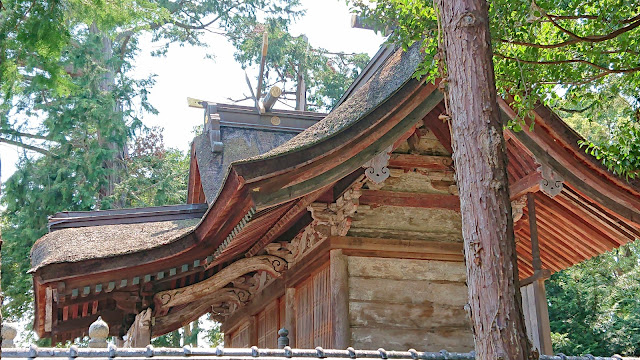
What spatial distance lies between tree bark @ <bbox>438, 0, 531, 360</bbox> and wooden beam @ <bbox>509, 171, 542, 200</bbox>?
303cm

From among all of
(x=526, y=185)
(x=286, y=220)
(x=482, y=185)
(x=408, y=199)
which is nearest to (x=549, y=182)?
(x=526, y=185)

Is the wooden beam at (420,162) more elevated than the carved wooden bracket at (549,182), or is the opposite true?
the wooden beam at (420,162)

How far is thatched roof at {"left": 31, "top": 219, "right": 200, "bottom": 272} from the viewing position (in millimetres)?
8336

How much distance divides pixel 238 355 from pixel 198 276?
440 cm

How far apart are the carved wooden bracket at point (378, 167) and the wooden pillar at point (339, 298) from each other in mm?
952

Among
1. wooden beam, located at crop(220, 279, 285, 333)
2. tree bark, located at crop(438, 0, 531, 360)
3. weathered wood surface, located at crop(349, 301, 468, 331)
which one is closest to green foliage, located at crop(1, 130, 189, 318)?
wooden beam, located at crop(220, 279, 285, 333)

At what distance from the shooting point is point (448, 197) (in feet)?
26.9

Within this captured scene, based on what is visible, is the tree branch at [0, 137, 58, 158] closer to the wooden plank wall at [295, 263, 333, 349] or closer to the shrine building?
the shrine building

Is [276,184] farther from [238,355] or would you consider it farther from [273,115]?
[273,115]

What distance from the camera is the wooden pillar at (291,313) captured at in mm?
8812

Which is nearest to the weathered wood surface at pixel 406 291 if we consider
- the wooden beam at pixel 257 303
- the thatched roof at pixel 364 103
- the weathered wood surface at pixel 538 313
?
the weathered wood surface at pixel 538 313

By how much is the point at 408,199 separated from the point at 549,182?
1486 mm

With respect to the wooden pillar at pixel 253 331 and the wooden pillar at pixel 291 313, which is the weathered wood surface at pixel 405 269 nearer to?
the wooden pillar at pixel 291 313

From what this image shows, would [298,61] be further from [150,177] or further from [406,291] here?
[406,291]
